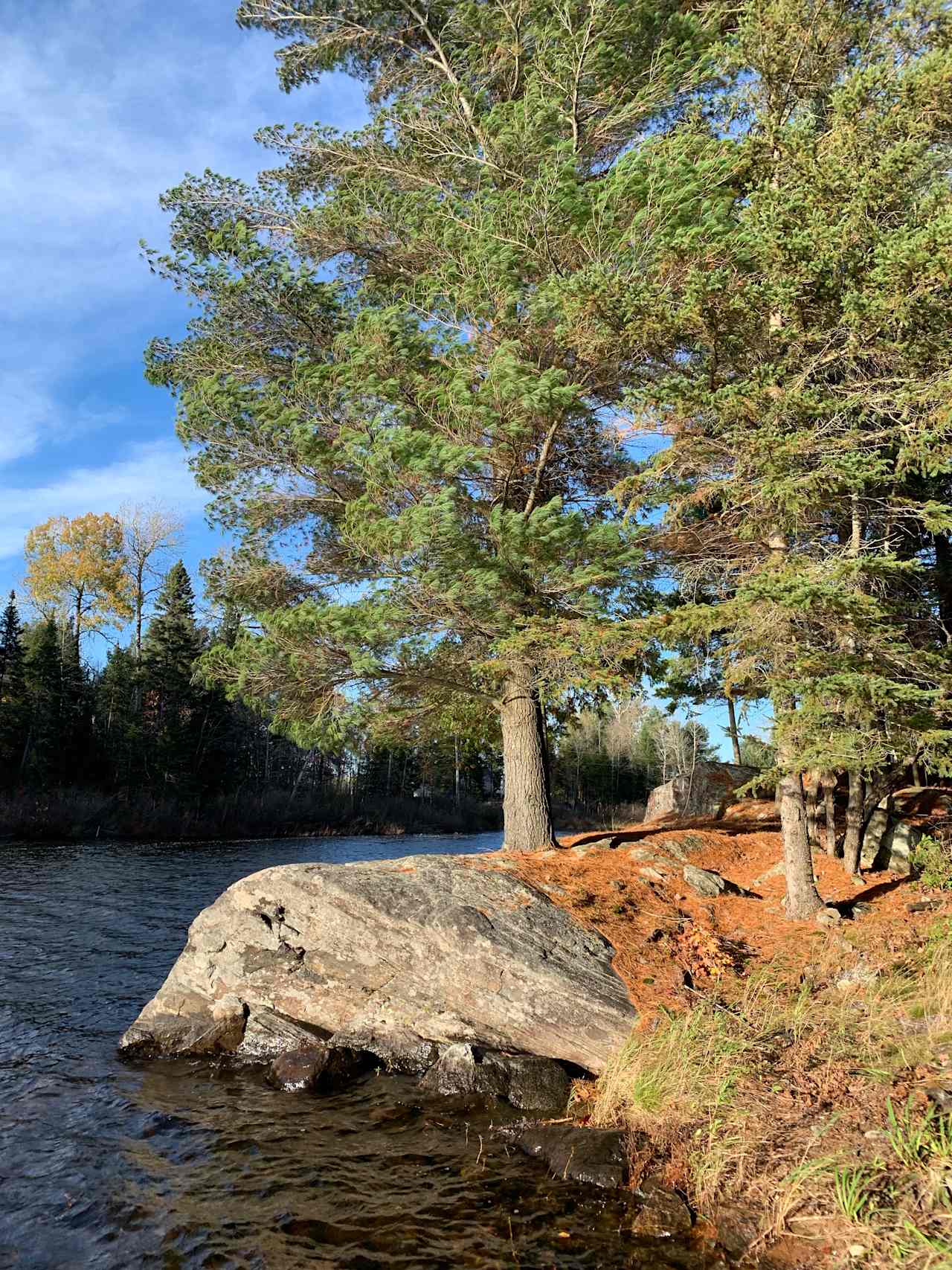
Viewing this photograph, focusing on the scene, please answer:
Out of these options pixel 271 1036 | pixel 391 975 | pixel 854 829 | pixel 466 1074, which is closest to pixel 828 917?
pixel 854 829

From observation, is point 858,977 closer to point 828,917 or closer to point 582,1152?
point 828,917

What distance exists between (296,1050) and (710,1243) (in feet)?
13.3

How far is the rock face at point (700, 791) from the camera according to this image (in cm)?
1675

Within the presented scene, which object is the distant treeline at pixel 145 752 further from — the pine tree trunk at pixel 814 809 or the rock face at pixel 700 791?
the pine tree trunk at pixel 814 809

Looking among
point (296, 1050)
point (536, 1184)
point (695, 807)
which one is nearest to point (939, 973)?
point (536, 1184)

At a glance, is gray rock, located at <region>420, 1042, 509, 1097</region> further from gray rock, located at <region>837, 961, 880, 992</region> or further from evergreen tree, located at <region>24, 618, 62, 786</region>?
evergreen tree, located at <region>24, 618, 62, 786</region>

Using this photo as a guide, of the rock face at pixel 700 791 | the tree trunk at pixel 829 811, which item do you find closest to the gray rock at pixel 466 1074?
the tree trunk at pixel 829 811

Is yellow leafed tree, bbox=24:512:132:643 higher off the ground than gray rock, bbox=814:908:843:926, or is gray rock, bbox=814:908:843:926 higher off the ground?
yellow leafed tree, bbox=24:512:132:643

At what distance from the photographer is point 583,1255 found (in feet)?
13.7

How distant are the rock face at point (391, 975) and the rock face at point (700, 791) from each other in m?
9.67

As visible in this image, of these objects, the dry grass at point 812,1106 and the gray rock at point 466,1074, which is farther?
the gray rock at point 466,1074

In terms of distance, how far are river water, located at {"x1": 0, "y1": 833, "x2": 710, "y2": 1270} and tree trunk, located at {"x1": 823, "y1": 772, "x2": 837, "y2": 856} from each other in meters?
7.97

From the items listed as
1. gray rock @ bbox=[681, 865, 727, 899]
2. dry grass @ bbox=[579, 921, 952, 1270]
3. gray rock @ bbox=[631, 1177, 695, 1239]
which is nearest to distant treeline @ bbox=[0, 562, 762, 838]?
gray rock @ bbox=[681, 865, 727, 899]

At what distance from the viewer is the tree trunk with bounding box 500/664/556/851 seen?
1120 cm
